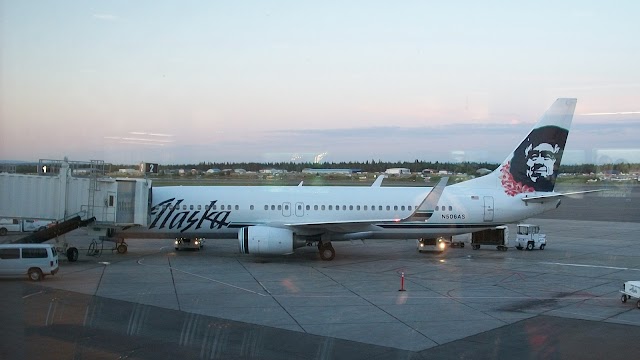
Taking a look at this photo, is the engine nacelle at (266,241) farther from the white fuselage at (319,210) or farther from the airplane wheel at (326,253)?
the airplane wheel at (326,253)

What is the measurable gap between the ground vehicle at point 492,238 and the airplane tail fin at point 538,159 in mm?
2988

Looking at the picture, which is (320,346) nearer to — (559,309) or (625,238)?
(559,309)

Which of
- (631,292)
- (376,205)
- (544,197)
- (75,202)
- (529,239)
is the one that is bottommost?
(631,292)

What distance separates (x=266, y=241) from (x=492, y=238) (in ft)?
39.0

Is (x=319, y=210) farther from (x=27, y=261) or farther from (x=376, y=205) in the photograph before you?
(x=27, y=261)

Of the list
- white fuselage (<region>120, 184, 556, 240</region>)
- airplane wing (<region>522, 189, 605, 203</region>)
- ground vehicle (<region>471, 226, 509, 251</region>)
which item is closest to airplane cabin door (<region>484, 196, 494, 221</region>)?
white fuselage (<region>120, 184, 556, 240</region>)

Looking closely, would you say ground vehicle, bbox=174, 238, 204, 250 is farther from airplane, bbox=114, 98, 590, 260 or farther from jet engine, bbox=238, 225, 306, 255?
jet engine, bbox=238, 225, 306, 255

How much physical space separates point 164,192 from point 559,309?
56.0 ft

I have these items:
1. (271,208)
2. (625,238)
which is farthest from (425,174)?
(625,238)

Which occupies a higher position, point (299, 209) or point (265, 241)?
point (299, 209)

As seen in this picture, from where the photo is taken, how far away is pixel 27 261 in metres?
18.7

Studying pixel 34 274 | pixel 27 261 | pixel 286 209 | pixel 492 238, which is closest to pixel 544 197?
pixel 492 238

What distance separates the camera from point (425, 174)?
2814 cm

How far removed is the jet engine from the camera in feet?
78.7
